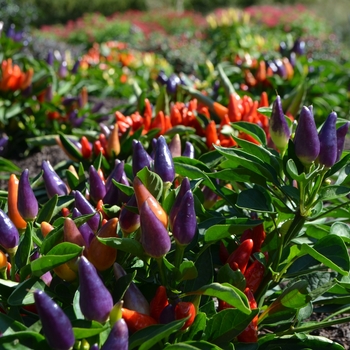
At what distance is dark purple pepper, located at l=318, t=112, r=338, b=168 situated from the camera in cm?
146

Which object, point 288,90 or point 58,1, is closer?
point 288,90

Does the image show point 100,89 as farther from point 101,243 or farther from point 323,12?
point 323,12

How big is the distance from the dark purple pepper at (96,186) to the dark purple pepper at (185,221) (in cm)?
46

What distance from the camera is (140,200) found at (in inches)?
54.8

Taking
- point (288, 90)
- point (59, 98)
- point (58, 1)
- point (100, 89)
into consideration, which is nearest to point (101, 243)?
point (288, 90)

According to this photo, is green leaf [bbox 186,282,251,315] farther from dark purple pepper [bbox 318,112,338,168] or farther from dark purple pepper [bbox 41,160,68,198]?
dark purple pepper [bbox 41,160,68,198]

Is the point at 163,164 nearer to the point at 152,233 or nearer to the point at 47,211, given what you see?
the point at 152,233

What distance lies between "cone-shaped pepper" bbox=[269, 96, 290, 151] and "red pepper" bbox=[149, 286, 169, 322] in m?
0.59

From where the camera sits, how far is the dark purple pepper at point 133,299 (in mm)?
1361

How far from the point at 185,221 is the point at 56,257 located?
325mm

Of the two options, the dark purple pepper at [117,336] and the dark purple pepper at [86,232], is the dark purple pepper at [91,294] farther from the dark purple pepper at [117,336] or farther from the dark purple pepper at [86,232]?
the dark purple pepper at [86,232]

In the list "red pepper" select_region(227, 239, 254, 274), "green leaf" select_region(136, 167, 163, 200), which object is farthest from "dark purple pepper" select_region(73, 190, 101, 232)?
"red pepper" select_region(227, 239, 254, 274)

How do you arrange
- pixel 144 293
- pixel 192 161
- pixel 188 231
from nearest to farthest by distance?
1. pixel 188 231
2. pixel 144 293
3. pixel 192 161

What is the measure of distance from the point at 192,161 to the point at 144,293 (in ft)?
1.55
